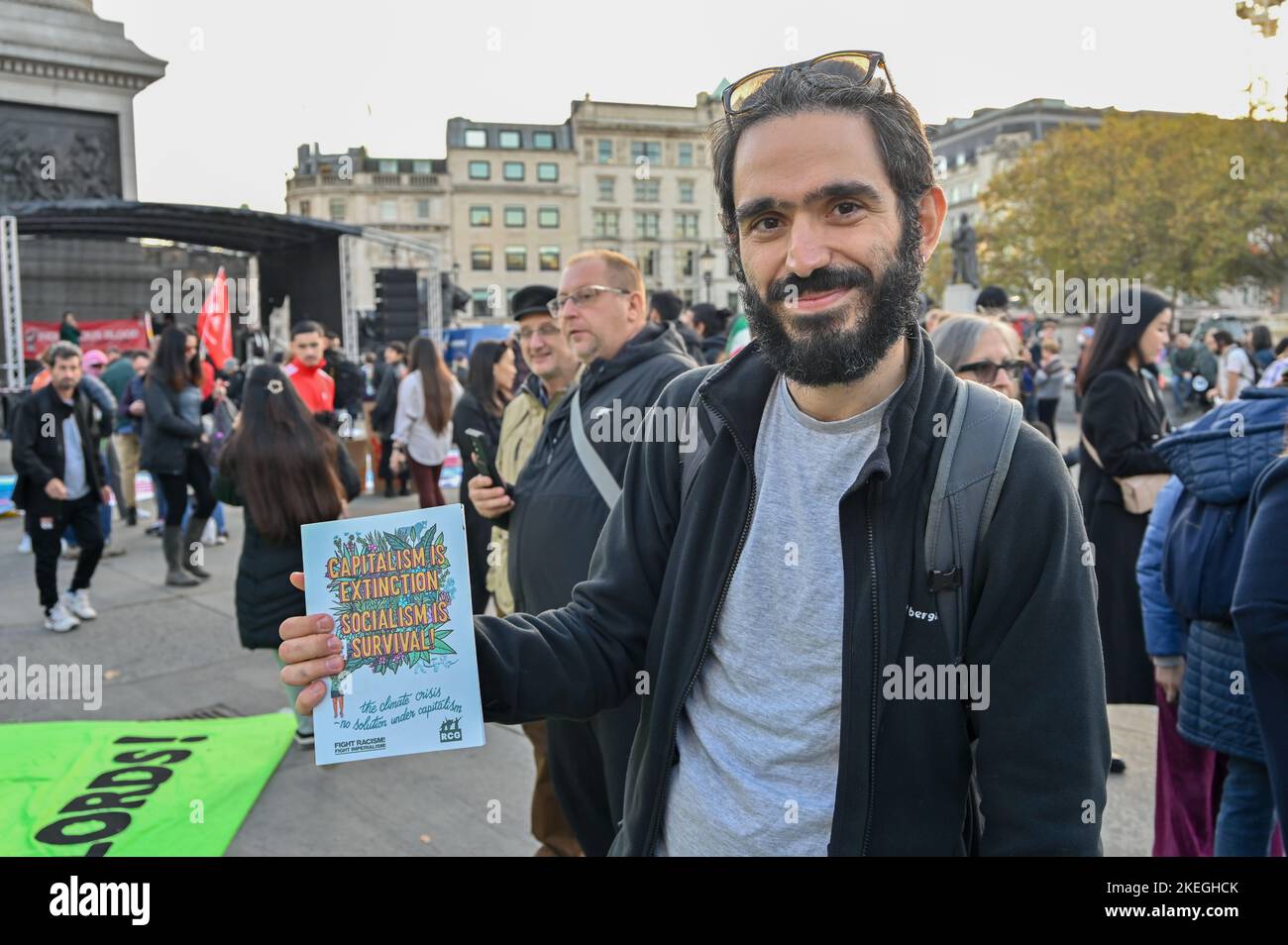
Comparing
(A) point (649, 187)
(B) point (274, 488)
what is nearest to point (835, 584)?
(B) point (274, 488)

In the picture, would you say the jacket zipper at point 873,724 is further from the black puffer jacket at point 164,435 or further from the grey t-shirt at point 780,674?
the black puffer jacket at point 164,435

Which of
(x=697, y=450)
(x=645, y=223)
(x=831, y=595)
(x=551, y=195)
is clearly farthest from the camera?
(x=645, y=223)

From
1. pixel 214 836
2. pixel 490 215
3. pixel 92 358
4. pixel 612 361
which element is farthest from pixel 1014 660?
pixel 490 215

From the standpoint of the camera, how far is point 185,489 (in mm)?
8578

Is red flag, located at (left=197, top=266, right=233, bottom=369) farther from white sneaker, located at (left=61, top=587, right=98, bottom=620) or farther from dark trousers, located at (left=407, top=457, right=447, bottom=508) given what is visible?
white sneaker, located at (left=61, top=587, right=98, bottom=620)

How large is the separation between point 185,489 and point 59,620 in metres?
1.75

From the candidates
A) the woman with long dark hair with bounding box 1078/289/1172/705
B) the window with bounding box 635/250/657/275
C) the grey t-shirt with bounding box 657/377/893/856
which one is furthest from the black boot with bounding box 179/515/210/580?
the window with bounding box 635/250/657/275

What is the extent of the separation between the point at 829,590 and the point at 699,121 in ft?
274

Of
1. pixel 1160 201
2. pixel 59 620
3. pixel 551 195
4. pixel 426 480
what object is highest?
pixel 551 195

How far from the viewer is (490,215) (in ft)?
260

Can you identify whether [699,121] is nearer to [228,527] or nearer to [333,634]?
[228,527]

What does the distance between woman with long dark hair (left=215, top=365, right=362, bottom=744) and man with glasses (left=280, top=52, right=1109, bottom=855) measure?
3303mm

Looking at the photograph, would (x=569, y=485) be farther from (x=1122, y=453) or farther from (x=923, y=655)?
(x=1122, y=453)

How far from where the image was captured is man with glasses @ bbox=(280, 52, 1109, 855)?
1.56 m
